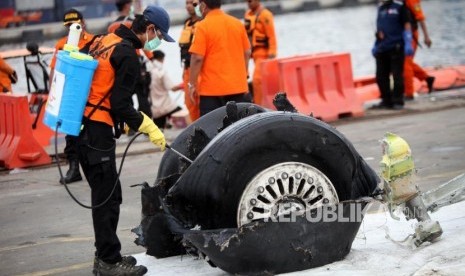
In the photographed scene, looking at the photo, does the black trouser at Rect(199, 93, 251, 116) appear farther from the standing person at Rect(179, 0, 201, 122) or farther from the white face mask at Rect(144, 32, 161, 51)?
the white face mask at Rect(144, 32, 161, 51)

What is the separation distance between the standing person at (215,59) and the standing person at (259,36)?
369cm

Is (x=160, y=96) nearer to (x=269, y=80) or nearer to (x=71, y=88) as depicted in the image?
(x=269, y=80)

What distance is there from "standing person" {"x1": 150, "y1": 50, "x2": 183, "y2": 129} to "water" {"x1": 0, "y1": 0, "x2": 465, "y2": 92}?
6.51 m

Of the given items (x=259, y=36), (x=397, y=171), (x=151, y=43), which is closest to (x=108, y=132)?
(x=151, y=43)

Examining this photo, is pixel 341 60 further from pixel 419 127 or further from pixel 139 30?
pixel 139 30

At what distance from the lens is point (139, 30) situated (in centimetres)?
703

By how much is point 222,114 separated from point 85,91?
4.20ft

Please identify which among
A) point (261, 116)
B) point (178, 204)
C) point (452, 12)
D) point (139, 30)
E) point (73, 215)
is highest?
point (139, 30)

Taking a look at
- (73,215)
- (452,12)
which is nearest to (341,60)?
(73,215)

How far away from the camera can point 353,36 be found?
43.3 m

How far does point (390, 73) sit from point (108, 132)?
10.2 meters

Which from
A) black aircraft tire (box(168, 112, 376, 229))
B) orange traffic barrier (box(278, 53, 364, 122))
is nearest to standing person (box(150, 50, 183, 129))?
orange traffic barrier (box(278, 53, 364, 122))

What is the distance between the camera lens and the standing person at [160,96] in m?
17.1

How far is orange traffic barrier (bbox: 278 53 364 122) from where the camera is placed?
49.3 feet
